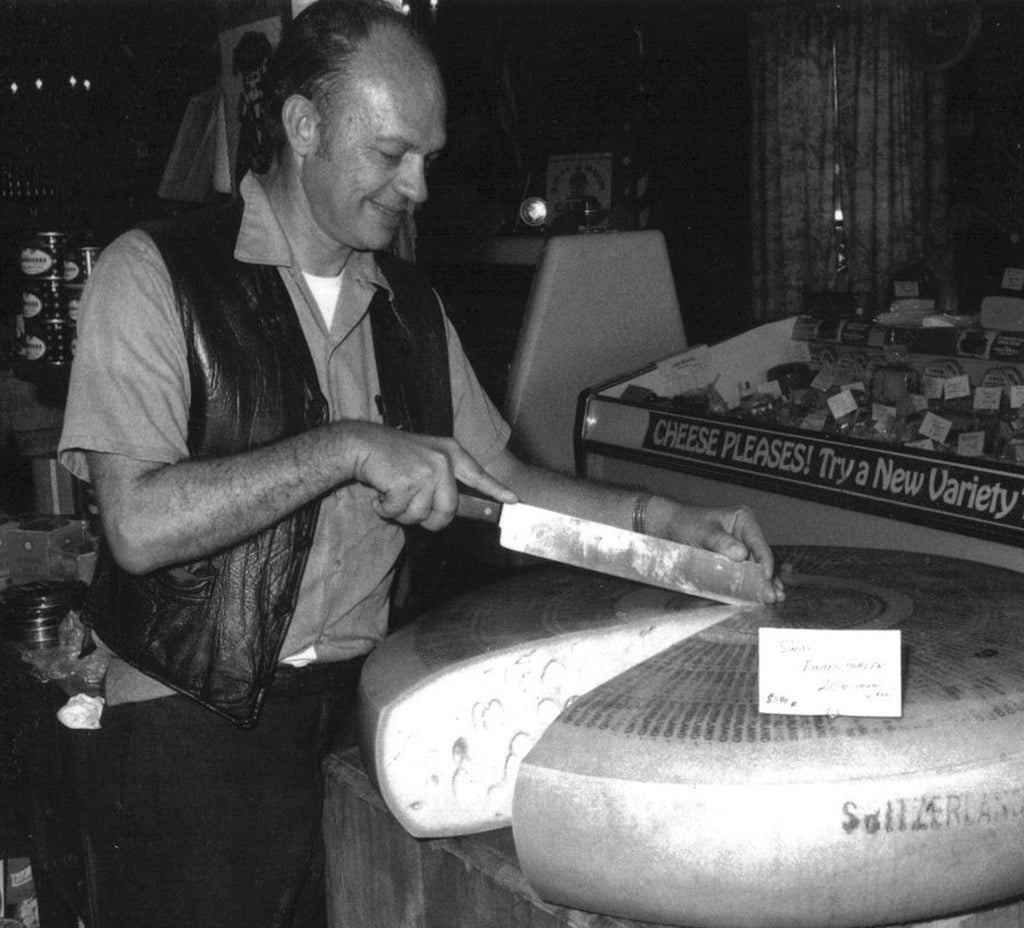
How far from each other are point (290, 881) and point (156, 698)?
0.38 m

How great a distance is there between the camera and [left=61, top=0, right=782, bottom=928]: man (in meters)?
1.63

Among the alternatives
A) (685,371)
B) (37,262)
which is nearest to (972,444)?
(685,371)

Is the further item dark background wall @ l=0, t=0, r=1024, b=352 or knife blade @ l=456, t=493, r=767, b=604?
dark background wall @ l=0, t=0, r=1024, b=352

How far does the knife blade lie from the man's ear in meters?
0.58

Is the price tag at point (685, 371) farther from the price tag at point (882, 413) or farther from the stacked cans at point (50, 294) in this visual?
the stacked cans at point (50, 294)

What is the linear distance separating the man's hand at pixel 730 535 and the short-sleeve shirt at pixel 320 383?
0.45 metres

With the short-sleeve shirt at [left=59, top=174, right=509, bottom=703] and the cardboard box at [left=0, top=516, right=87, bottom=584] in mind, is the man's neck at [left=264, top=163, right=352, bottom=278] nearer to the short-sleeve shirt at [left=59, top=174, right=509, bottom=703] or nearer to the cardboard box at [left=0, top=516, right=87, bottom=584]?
the short-sleeve shirt at [left=59, top=174, right=509, bottom=703]

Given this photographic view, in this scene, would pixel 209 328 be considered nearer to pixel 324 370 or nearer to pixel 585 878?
pixel 324 370

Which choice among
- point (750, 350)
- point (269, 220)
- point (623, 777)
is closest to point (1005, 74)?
point (750, 350)

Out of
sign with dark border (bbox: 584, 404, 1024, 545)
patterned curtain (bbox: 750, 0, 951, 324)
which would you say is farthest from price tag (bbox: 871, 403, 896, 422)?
patterned curtain (bbox: 750, 0, 951, 324)

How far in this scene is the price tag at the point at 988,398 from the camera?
349cm

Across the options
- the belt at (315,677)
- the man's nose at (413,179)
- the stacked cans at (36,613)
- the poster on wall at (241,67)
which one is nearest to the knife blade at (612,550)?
the belt at (315,677)

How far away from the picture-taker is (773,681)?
4.48 feet

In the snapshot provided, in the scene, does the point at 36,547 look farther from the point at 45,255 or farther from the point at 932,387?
the point at 932,387
